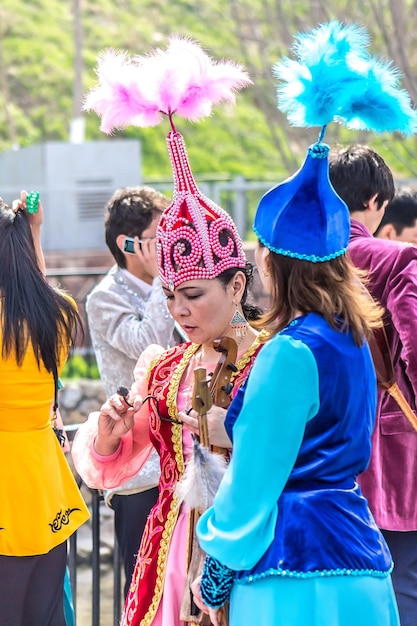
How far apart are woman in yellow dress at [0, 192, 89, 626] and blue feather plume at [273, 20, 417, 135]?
124 centimetres

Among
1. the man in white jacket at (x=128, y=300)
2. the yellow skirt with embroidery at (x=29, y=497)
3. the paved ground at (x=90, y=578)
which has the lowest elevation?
the paved ground at (x=90, y=578)

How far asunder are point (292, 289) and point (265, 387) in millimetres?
259

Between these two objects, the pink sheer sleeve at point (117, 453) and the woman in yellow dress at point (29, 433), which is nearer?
the pink sheer sleeve at point (117, 453)

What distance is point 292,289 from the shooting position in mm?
2271

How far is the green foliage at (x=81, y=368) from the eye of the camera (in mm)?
10478

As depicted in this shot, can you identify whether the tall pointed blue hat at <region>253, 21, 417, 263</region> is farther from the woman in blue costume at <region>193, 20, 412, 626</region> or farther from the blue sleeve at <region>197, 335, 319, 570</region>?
the blue sleeve at <region>197, 335, 319, 570</region>

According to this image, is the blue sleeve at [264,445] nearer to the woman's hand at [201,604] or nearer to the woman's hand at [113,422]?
the woman's hand at [201,604]

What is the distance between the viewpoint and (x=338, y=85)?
238 centimetres

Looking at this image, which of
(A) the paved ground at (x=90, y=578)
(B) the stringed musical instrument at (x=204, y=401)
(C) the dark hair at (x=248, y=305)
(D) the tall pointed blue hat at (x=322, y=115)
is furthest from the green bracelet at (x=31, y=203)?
(A) the paved ground at (x=90, y=578)

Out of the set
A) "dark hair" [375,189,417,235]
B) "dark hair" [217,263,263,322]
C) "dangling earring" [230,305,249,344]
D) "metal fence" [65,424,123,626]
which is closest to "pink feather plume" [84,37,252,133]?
"dark hair" [217,263,263,322]

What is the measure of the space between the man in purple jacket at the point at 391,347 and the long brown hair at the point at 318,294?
1060mm

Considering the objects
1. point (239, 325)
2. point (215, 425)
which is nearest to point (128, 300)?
point (239, 325)

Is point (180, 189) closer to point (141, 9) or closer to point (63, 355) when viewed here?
point (63, 355)

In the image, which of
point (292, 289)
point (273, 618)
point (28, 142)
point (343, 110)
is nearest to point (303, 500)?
point (273, 618)
